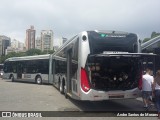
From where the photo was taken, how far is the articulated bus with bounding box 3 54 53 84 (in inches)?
1187

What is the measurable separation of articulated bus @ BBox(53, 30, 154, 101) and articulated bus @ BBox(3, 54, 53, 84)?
1703 centimetres

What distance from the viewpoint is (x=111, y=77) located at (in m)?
11.9

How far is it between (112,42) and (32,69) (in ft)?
69.3

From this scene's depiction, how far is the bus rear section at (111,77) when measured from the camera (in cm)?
1148

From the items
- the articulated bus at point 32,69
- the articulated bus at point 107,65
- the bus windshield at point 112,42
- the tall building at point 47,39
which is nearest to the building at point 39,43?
the tall building at point 47,39

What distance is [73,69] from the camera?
13.4m

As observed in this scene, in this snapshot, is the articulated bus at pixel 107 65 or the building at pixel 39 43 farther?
the building at pixel 39 43

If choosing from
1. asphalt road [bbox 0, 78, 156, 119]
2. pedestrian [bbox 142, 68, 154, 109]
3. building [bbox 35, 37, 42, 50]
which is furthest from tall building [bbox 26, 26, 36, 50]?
pedestrian [bbox 142, 68, 154, 109]

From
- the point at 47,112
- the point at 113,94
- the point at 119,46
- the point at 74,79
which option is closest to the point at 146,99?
the point at 113,94

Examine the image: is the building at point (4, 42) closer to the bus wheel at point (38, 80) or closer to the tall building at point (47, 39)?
the tall building at point (47, 39)

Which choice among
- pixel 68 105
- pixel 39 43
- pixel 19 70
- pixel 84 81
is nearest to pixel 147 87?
pixel 84 81

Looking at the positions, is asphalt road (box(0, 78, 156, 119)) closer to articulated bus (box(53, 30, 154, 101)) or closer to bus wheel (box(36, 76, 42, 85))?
articulated bus (box(53, 30, 154, 101))

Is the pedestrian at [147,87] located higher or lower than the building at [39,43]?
lower

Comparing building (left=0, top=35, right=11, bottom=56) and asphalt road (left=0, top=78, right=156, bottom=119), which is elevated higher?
building (left=0, top=35, right=11, bottom=56)
